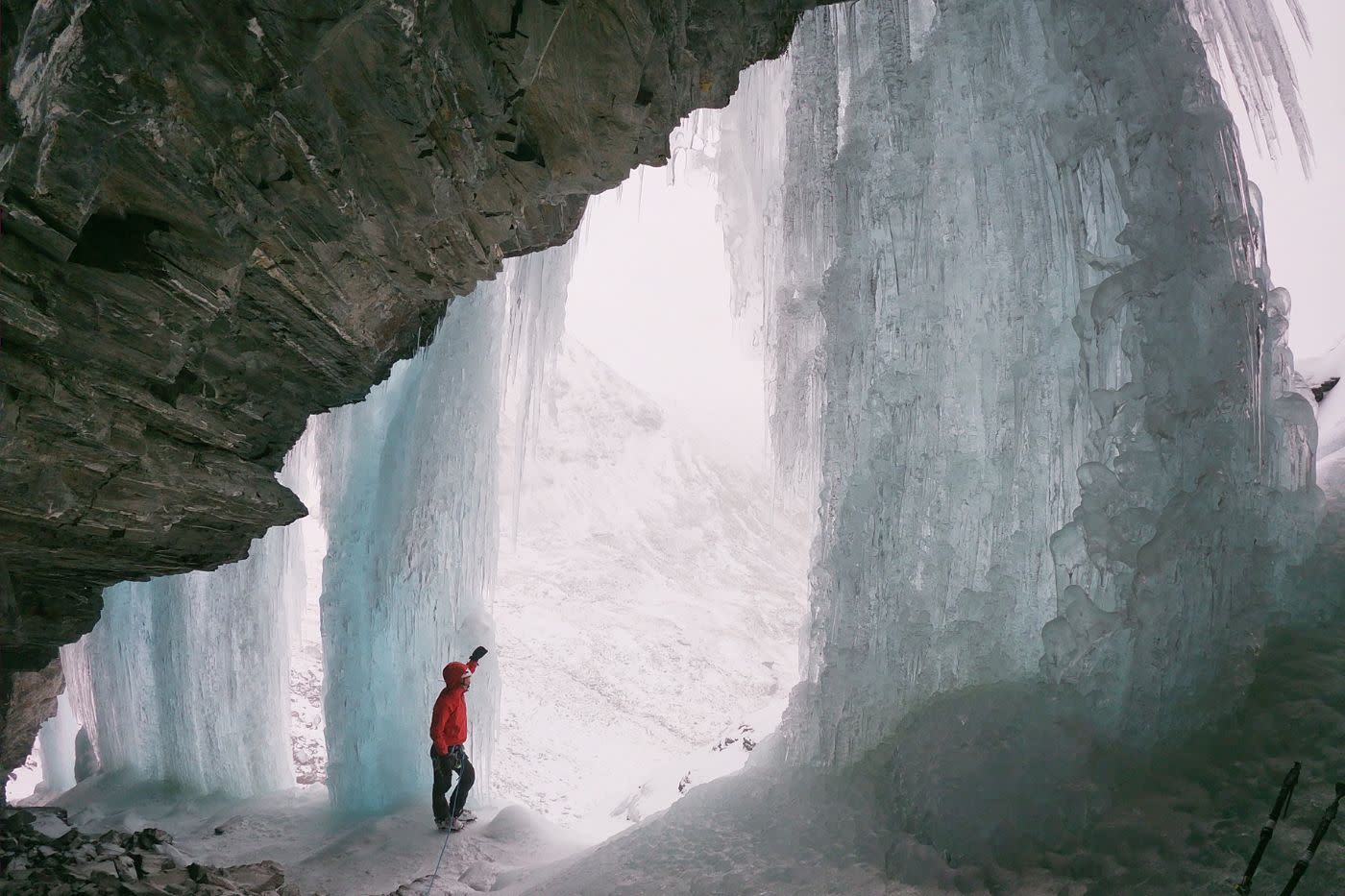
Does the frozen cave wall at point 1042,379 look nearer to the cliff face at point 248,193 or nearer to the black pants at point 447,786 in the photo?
the black pants at point 447,786

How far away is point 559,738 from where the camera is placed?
18.6 meters

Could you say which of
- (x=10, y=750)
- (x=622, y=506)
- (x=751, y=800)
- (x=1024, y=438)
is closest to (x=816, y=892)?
(x=751, y=800)

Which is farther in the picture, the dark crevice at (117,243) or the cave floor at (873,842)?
the cave floor at (873,842)

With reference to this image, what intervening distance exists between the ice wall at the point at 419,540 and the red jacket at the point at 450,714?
2.27 m

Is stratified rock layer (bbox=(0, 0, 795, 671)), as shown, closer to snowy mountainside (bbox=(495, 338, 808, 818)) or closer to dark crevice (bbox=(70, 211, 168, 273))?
dark crevice (bbox=(70, 211, 168, 273))

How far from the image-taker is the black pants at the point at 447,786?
6.97 m

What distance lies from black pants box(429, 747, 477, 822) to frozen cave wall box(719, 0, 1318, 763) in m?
2.86

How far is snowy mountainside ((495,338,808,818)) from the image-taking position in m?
18.7

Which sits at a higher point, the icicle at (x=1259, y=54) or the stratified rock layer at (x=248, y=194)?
the icicle at (x=1259, y=54)

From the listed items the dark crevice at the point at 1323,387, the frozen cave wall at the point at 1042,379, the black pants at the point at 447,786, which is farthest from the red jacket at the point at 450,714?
the dark crevice at the point at 1323,387

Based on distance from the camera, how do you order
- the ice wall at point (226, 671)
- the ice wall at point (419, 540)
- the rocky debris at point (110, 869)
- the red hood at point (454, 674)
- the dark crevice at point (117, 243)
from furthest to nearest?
the ice wall at point (226, 671), the ice wall at point (419, 540), the red hood at point (454, 674), the rocky debris at point (110, 869), the dark crevice at point (117, 243)

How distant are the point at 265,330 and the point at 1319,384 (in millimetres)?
9996

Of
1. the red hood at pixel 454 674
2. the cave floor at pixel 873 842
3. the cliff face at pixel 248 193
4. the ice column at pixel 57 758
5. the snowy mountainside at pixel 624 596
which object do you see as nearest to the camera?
the cliff face at pixel 248 193

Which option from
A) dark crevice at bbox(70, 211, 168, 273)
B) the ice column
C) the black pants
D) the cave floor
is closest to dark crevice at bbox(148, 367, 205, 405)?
dark crevice at bbox(70, 211, 168, 273)
